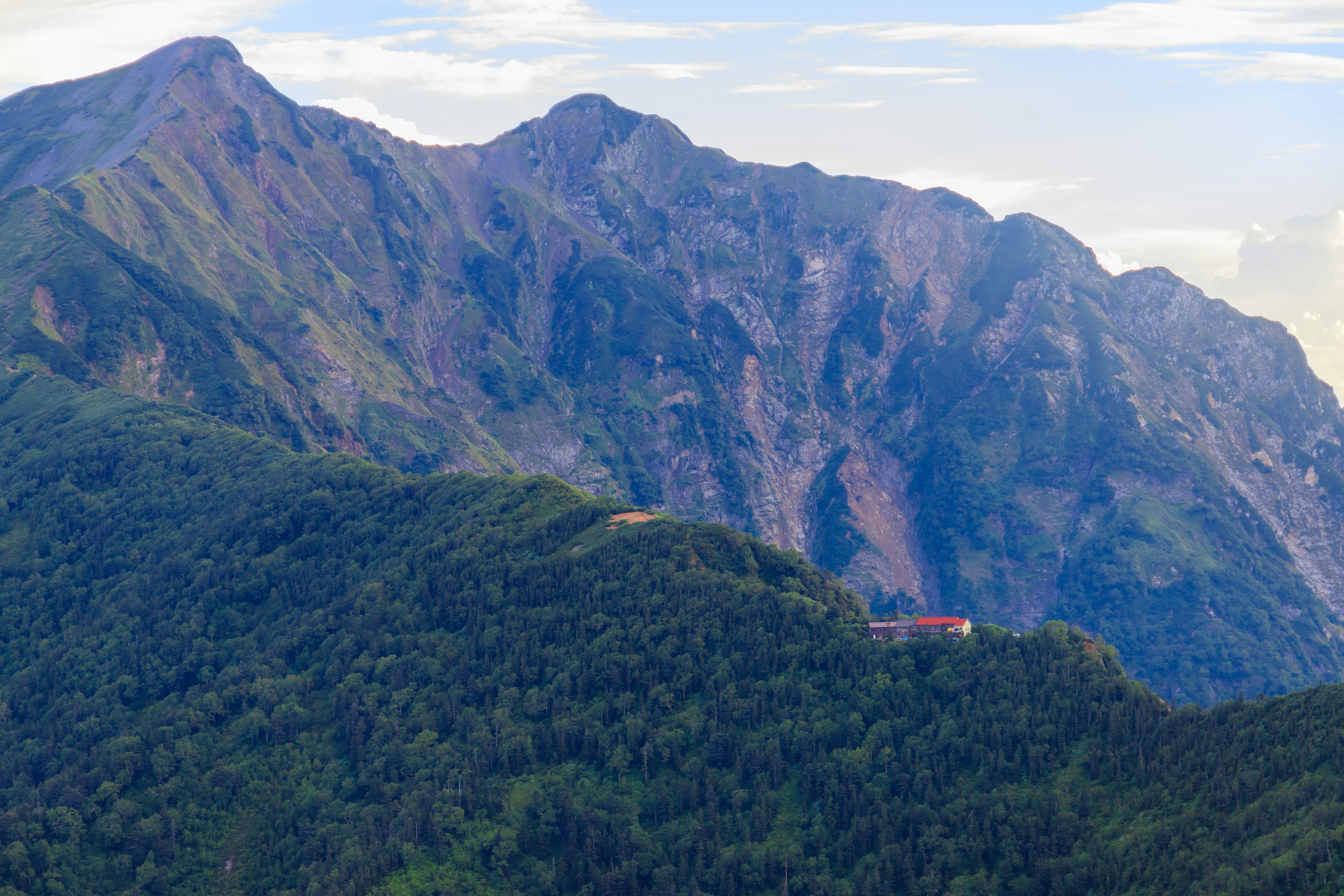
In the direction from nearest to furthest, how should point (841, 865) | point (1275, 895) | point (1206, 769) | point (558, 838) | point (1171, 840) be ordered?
point (1275, 895) < point (1171, 840) < point (1206, 769) < point (841, 865) < point (558, 838)

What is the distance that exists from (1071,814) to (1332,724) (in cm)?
3553

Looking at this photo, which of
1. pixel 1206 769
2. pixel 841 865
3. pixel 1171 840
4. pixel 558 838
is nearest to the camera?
pixel 1171 840

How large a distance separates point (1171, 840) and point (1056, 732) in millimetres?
30770

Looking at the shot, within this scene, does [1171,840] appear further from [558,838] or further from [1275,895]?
[558,838]

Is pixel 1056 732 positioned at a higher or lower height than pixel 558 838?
higher

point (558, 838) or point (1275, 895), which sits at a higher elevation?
point (1275, 895)

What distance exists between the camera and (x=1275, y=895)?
5182 inches

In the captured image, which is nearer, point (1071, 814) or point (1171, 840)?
point (1171, 840)

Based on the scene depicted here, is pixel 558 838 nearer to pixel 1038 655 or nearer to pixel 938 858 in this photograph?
pixel 938 858

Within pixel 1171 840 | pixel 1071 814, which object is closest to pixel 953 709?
pixel 1071 814

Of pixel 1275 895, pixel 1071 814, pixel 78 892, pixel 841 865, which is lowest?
pixel 78 892

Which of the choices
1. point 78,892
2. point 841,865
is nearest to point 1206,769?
point 841,865

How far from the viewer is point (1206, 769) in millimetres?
163000

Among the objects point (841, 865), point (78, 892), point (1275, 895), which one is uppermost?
point (1275, 895)
